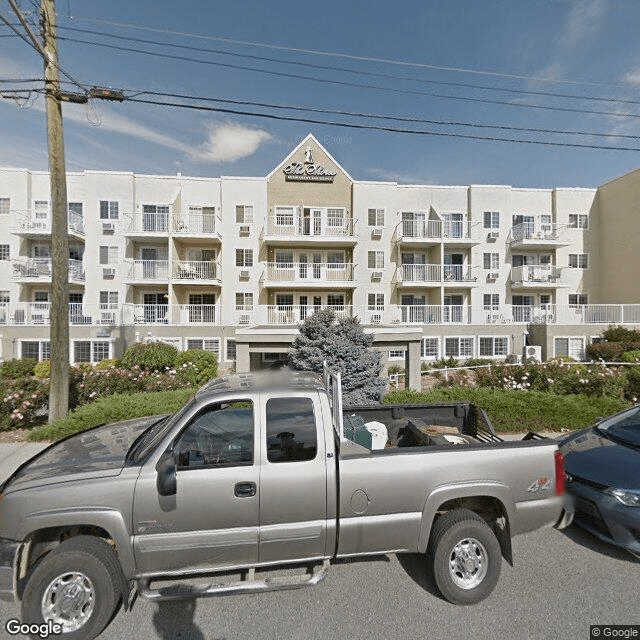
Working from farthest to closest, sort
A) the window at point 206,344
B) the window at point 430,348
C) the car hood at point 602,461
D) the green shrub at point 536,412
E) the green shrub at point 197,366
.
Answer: the window at point 430,348
the window at point 206,344
the green shrub at point 197,366
the green shrub at point 536,412
the car hood at point 602,461

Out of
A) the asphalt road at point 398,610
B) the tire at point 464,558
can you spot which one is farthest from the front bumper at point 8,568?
the tire at point 464,558

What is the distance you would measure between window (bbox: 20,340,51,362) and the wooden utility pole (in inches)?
592

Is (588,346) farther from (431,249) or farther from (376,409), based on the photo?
(376,409)

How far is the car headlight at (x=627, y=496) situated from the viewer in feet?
11.4

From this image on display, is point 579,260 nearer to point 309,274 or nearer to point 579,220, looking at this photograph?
point 579,220

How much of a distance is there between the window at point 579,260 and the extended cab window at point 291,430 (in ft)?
92.2

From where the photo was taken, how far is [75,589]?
263 cm

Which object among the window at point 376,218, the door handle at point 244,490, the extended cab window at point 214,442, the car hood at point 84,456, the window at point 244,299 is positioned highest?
the window at point 376,218

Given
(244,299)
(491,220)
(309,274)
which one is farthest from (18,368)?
(491,220)

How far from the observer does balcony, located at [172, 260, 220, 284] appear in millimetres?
20031

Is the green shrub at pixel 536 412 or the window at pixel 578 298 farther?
the window at pixel 578 298

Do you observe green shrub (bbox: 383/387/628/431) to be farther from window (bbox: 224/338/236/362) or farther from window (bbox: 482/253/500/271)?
window (bbox: 482/253/500/271)

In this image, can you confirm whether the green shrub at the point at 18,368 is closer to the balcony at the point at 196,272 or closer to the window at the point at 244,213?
the balcony at the point at 196,272

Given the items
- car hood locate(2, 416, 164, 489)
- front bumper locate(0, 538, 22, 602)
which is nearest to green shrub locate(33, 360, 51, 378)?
car hood locate(2, 416, 164, 489)
